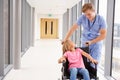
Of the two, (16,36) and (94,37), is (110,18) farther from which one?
(16,36)

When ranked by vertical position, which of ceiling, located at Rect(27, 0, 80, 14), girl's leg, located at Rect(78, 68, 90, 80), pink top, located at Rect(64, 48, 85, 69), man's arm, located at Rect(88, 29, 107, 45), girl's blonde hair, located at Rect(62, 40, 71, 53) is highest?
ceiling, located at Rect(27, 0, 80, 14)

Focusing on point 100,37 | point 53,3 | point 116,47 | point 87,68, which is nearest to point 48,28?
point 53,3

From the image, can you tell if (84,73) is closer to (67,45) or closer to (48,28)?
(67,45)

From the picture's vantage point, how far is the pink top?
328cm

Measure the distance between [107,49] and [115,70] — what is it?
542mm

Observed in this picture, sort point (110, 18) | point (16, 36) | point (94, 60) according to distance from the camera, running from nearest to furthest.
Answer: point (94, 60)
point (110, 18)
point (16, 36)

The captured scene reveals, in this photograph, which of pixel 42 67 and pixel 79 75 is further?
pixel 42 67

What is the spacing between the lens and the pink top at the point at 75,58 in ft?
10.8

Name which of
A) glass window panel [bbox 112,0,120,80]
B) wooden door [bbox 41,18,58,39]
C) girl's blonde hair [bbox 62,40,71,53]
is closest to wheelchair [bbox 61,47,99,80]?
girl's blonde hair [bbox 62,40,71,53]

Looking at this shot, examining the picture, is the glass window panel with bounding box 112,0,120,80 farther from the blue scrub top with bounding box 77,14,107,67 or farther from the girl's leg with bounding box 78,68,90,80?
the girl's leg with bounding box 78,68,90,80

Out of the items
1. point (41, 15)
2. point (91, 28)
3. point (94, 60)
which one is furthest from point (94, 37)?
point (41, 15)

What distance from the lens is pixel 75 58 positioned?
10.9 ft

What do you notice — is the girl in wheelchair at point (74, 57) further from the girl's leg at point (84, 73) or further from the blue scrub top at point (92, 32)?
the blue scrub top at point (92, 32)

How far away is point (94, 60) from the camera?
318 centimetres
